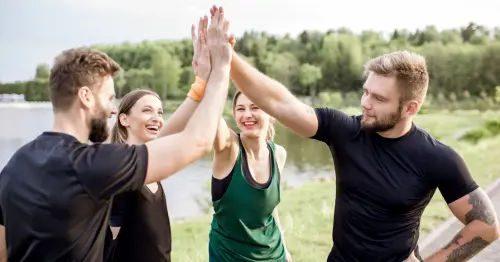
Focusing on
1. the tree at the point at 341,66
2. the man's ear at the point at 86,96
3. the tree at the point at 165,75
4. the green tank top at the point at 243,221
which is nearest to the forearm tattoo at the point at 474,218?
the green tank top at the point at 243,221

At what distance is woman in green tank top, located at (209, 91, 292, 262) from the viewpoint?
3047mm

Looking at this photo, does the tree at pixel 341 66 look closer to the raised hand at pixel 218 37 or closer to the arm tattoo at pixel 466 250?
the arm tattoo at pixel 466 250

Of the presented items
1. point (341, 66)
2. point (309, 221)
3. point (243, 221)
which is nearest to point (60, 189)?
point (243, 221)

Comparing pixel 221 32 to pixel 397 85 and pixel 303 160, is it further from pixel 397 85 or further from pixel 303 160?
pixel 303 160

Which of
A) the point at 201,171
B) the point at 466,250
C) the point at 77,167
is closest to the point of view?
the point at 77,167

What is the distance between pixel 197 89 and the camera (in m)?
2.34

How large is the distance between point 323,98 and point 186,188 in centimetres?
3388

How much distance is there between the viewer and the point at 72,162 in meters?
1.81

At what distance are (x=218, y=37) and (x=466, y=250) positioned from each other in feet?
5.66

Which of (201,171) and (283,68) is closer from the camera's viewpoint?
(201,171)

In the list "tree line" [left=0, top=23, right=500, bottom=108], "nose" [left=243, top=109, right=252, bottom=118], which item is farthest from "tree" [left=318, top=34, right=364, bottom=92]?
"nose" [left=243, top=109, right=252, bottom=118]

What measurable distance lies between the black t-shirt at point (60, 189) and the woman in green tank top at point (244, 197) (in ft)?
3.61

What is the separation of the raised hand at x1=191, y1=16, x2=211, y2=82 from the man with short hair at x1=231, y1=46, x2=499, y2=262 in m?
0.20

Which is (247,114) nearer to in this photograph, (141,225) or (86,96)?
(141,225)
